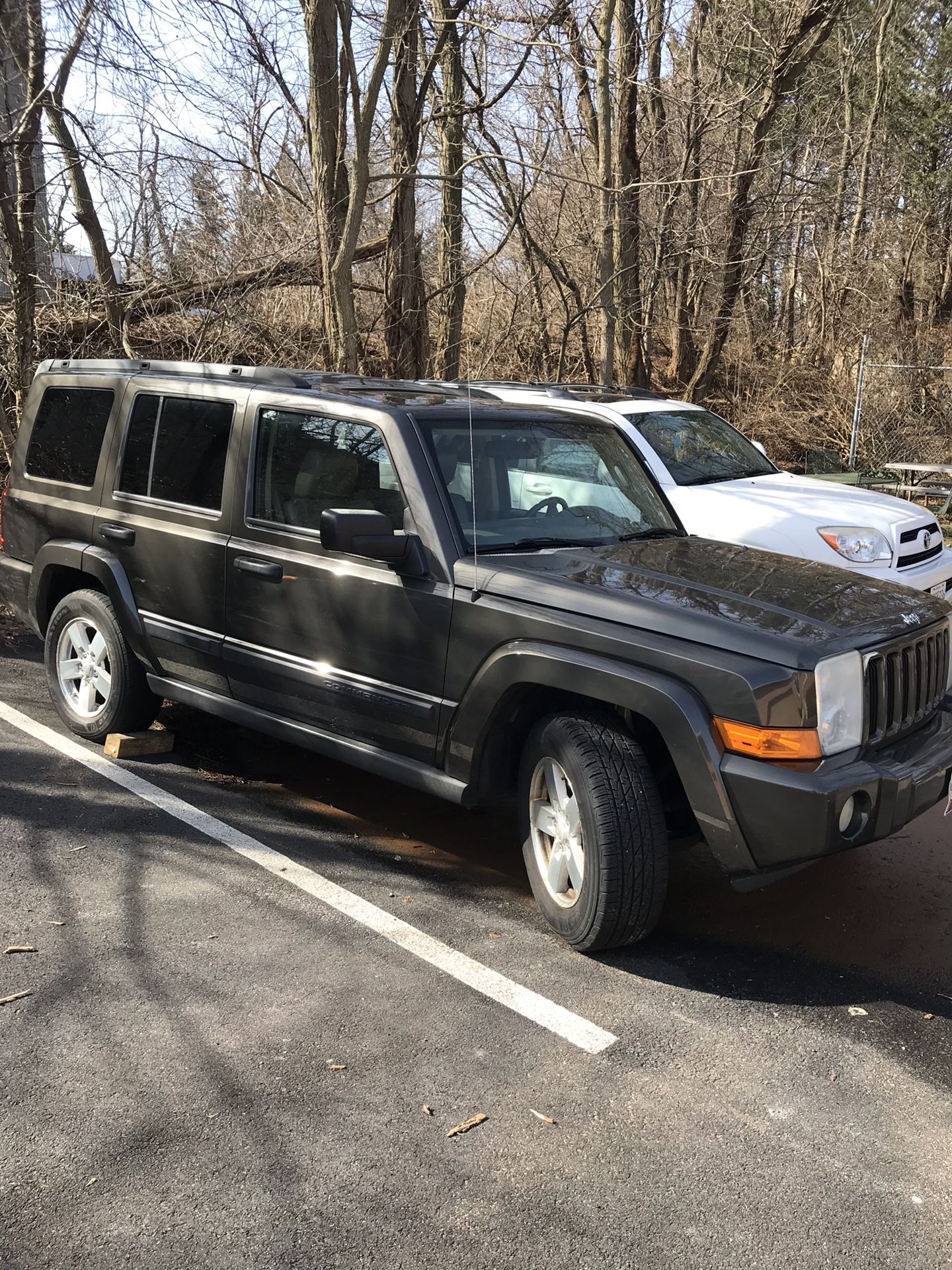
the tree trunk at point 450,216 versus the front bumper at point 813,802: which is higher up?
the tree trunk at point 450,216

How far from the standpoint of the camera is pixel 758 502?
7.75m

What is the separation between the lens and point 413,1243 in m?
2.54

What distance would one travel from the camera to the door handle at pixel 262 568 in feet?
15.4

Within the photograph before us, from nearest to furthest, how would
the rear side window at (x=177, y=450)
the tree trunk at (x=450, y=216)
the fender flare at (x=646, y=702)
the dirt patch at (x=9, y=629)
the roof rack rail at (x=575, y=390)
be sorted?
the fender flare at (x=646, y=702)
the rear side window at (x=177, y=450)
the dirt patch at (x=9, y=629)
the roof rack rail at (x=575, y=390)
the tree trunk at (x=450, y=216)

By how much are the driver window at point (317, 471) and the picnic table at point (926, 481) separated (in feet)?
32.4

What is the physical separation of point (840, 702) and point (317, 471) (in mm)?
2286

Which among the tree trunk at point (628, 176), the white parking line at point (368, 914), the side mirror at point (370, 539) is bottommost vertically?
the white parking line at point (368, 914)

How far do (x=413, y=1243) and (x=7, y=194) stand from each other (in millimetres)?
9625

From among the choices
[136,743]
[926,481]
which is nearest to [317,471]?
[136,743]

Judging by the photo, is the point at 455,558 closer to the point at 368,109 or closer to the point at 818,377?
the point at 368,109

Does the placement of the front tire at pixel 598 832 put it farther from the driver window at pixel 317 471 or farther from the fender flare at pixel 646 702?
the driver window at pixel 317 471


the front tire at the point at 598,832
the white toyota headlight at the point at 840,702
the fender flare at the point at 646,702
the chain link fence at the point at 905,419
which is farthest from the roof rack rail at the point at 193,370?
the chain link fence at the point at 905,419

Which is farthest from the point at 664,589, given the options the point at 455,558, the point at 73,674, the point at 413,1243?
the point at 73,674

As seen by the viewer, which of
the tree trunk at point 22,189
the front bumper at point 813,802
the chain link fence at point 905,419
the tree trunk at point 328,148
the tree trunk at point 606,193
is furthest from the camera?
→ the chain link fence at point 905,419
